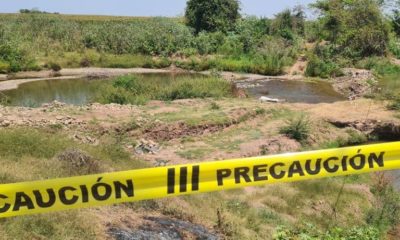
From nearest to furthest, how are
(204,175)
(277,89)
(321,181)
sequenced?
1. (204,175)
2. (321,181)
3. (277,89)

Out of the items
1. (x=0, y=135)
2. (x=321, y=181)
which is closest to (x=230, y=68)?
(x=321, y=181)

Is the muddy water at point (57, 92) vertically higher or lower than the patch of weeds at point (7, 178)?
lower

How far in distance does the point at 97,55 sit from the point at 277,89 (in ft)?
47.4

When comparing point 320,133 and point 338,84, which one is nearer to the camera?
point 320,133

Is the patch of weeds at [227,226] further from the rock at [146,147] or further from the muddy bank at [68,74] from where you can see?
the muddy bank at [68,74]

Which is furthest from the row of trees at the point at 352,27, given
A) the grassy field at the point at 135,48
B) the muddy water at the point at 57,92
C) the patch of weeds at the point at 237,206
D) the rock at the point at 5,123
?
the patch of weeds at the point at 237,206

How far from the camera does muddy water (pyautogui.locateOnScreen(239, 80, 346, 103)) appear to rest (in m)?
23.5

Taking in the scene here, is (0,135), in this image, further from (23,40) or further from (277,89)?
(23,40)

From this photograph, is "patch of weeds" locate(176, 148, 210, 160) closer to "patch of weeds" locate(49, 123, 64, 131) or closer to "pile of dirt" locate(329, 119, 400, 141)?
"patch of weeds" locate(49, 123, 64, 131)

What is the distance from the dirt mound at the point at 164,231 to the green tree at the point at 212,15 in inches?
1379

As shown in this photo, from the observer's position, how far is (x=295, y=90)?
2581 cm

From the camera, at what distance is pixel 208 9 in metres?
41.0

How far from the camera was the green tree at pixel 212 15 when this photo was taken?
40.8 m

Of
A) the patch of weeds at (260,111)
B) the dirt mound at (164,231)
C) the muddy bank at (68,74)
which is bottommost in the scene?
the muddy bank at (68,74)
